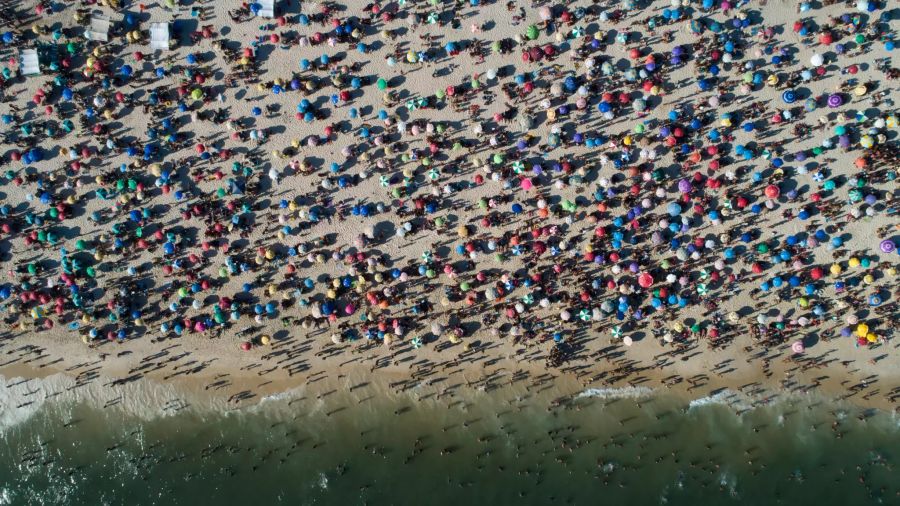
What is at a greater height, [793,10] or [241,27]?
[241,27]

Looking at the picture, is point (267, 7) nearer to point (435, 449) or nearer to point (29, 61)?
point (29, 61)

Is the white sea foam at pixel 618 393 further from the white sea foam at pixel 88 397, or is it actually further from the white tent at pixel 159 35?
the white tent at pixel 159 35

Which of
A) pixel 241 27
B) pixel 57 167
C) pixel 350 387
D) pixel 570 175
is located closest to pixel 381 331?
pixel 350 387

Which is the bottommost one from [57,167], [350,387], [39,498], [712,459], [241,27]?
[712,459]

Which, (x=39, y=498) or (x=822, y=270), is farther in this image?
(x=39, y=498)

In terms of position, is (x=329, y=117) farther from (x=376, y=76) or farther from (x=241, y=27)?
(x=241, y=27)

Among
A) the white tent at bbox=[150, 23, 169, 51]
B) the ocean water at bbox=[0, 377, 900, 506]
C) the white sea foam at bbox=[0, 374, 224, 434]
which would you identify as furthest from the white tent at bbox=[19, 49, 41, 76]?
the ocean water at bbox=[0, 377, 900, 506]
